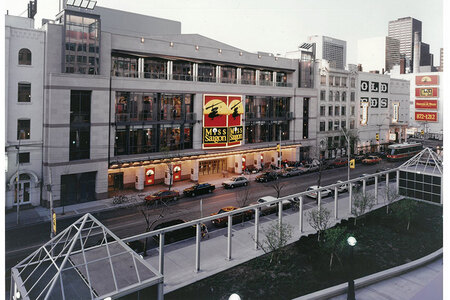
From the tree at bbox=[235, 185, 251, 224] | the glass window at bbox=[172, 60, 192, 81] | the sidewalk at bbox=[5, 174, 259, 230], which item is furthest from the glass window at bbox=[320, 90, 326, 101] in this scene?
the sidewalk at bbox=[5, 174, 259, 230]

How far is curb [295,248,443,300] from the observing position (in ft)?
40.4

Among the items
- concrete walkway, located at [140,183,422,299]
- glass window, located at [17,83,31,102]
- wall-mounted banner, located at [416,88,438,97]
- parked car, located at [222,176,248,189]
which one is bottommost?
concrete walkway, located at [140,183,422,299]

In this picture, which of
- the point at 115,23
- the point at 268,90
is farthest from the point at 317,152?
the point at 115,23

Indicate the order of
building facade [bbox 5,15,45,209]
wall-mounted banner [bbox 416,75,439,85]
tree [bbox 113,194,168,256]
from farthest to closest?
tree [bbox 113,194,168,256]
building facade [bbox 5,15,45,209]
wall-mounted banner [bbox 416,75,439,85]

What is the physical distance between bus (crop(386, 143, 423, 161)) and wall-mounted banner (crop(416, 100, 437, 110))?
2358cm

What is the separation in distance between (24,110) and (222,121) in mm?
19240

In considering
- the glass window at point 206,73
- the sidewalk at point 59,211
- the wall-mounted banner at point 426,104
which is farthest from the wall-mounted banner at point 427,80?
the glass window at point 206,73

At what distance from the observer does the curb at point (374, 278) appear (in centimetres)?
1231

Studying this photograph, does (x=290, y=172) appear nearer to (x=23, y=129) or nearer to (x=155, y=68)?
(x=155, y=68)

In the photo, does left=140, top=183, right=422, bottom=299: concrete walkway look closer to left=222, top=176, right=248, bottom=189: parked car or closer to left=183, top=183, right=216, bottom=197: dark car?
left=183, top=183, right=216, bottom=197: dark car

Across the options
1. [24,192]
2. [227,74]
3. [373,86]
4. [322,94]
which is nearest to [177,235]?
[24,192]

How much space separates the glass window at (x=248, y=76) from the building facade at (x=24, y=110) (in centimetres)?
2274

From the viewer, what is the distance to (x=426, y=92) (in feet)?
48.2

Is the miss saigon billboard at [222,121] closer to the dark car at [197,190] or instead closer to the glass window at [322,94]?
Result: the dark car at [197,190]
